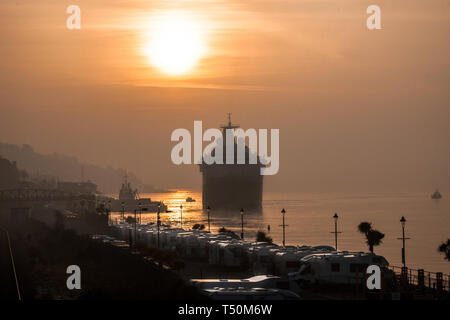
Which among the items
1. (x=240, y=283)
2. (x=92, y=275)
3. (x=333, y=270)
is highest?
(x=240, y=283)

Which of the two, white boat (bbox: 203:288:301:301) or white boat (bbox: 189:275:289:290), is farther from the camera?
white boat (bbox: 189:275:289:290)

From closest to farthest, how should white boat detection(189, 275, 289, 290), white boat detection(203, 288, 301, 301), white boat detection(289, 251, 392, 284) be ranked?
white boat detection(203, 288, 301, 301) → white boat detection(189, 275, 289, 290) → white boat detection(289, 251, 392, 284)

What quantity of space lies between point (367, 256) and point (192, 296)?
12201mm

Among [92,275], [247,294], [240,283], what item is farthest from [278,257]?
[247,294]

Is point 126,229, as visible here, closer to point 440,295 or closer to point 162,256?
point 162,256

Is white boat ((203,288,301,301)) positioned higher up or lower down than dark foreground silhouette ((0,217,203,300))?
higher up

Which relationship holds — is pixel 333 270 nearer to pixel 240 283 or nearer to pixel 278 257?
pixel 278 257

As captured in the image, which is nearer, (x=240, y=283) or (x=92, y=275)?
(x=240, y=283)

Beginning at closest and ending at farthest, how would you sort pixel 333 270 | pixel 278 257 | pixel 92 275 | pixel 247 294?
pixel 247 294 < pixel 333 270 < pixel 278 257 < pixel 92 275

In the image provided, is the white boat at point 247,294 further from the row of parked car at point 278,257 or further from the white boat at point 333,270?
the white boat at point 333,270

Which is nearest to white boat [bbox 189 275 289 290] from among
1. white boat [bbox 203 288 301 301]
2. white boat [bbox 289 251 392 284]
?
white boat [bbox 203 288 301 301]

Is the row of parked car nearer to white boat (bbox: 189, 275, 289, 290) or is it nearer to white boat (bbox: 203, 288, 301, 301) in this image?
white boat (bbox: 189, 275, 289, 290)
